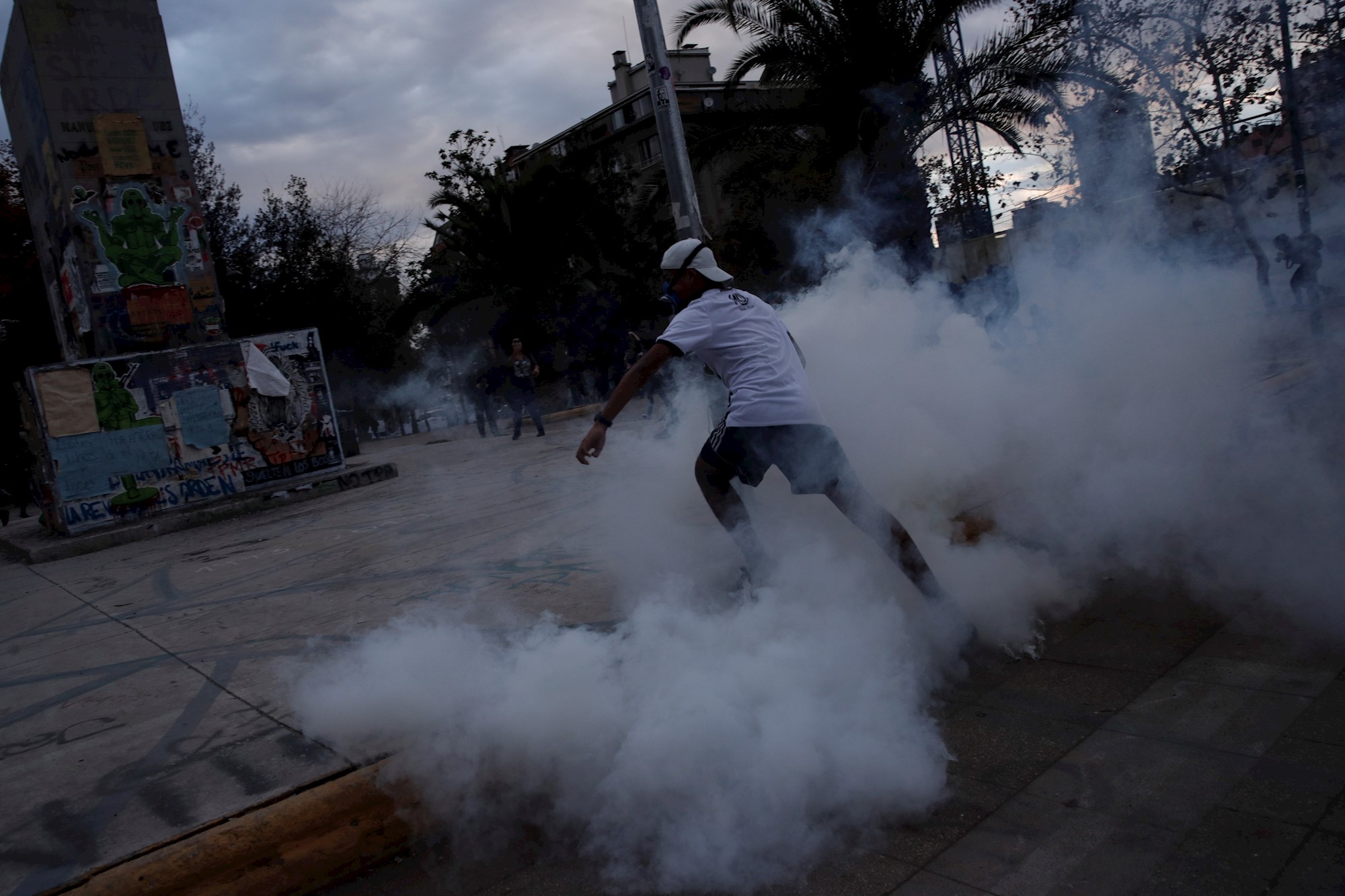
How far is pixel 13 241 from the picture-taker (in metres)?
19.6

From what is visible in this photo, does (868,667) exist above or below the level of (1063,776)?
above

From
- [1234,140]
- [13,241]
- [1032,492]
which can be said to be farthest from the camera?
[13,241]

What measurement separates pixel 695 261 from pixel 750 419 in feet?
2.34

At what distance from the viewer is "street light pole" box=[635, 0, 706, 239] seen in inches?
249

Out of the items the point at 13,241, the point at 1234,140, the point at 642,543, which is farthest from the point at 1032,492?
the point at 13,241

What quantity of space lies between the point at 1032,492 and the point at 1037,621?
4.19 feet

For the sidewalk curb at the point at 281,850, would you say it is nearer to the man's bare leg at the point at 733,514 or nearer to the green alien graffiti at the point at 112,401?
the man's bare leg at the point at 733,514

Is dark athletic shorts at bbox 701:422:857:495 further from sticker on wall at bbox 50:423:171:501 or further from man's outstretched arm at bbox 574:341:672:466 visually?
sticker on wall at bbox 50:423:171:501

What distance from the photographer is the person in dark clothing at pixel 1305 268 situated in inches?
258

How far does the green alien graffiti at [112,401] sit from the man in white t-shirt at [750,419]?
815 centimetres

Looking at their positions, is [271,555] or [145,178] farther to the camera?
[145,178]

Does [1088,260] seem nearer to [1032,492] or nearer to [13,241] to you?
[1032,492]

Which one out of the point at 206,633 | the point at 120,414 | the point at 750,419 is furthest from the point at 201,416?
the point at 750,419

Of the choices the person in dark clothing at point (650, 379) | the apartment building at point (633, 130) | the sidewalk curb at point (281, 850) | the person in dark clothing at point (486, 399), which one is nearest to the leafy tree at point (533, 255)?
the apartment building at point (633, 130)
